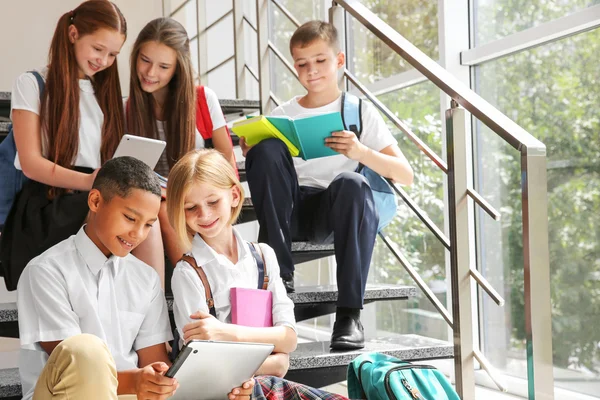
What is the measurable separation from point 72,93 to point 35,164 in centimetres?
23

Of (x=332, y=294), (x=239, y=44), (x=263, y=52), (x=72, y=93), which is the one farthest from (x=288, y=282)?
(x=239, y=44)

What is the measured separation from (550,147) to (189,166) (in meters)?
1.10

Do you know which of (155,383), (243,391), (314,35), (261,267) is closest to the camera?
(155,383)

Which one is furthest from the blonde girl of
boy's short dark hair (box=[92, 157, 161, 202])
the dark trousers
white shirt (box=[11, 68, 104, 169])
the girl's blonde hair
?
white shirt (box=[11, 68, 104, 169])

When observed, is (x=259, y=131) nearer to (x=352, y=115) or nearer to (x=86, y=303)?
(x=352, y=115)

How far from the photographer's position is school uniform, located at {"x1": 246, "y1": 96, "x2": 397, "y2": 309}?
2027 mm

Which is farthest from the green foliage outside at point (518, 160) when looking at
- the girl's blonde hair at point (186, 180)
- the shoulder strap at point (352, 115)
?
the girl's blonde hair at point (186, 180)

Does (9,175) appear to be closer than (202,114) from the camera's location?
Yes

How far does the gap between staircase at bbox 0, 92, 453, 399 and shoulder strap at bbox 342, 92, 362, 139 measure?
15.0 inches

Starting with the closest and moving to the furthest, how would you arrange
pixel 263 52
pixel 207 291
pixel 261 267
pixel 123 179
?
1. pixel 123 179
2. pixel 207 291
3. pixel 261 267
4. pixel 263 52

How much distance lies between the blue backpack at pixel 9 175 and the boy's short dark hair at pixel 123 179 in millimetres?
545

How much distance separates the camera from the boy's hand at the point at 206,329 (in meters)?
1.58

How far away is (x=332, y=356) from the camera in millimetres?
A: 1883

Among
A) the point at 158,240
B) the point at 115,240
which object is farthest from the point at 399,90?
the point at 115,240
